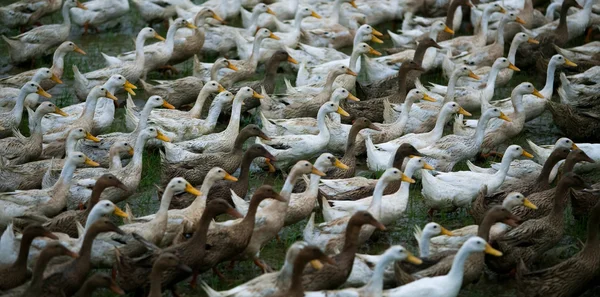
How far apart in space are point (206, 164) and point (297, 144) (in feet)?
Result: 3.89

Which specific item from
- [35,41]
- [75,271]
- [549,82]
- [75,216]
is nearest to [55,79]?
[35,41]

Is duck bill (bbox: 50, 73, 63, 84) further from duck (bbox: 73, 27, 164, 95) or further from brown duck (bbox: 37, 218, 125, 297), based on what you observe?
brown duck (bbox: 37, 218, 125, 297)

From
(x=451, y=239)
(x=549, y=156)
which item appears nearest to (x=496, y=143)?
(x=549, y=156)

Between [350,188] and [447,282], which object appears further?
[350,188]

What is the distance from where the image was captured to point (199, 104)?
13.0 meters

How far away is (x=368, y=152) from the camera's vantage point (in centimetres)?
1180

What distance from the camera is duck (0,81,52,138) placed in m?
12.6

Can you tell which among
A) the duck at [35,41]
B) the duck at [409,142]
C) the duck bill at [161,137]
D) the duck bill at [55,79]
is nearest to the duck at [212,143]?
the duck bill at [161,137]

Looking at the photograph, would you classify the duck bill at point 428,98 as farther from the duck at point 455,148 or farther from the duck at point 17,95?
the duck at point 17,95

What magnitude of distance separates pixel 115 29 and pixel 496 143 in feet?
24.2

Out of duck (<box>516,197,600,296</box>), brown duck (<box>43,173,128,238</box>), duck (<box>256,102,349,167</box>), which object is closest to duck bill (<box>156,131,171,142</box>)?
duck (<box>256,102,349,167</box>)

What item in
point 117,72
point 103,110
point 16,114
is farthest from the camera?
point 117,72

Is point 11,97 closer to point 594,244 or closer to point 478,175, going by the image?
point 478,175

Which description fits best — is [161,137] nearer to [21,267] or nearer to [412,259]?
[21,267]
